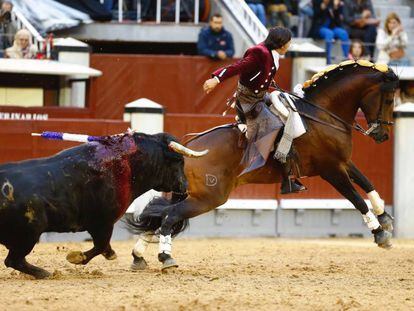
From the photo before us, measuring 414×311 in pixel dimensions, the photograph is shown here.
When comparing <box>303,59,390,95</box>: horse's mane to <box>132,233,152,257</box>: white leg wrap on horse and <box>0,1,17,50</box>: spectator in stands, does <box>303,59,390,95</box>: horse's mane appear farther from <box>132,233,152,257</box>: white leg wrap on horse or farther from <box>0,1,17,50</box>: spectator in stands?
<box>0,1,17,50</box>: spectator in stands

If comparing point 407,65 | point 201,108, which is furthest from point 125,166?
point 407,65

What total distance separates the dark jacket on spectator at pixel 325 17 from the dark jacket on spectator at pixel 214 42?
1.63m

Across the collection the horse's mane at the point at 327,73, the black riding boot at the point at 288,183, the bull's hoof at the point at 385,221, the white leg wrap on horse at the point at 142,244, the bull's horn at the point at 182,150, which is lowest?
the white leg wrap on horse at the point at 142,244

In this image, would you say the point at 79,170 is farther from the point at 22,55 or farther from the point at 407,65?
the point at 407,65

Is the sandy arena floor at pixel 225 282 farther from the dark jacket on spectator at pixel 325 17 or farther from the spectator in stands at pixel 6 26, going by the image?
the dark jacket on spectator at pixel 325 17

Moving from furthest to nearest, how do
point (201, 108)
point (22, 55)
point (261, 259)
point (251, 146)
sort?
1. point (201, 108)
2. point (22, 55)
3. point (261, 259)
4. point (251, 146)

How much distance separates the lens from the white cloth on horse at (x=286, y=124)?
11.9m

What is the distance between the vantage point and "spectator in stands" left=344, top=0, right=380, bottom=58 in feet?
67.7

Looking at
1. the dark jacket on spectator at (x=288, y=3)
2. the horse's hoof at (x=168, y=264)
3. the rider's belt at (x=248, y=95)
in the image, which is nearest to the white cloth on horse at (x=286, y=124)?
the rider's belt at (x=248, y=95)

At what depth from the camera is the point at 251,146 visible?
466 inches

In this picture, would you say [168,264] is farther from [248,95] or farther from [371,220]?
[371,220]

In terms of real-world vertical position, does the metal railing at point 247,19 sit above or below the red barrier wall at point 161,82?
above

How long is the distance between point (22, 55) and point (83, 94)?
121 cm

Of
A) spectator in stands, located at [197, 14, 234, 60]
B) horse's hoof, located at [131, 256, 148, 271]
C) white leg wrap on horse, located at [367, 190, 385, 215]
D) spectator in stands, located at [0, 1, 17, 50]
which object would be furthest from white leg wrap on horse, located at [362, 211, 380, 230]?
spectator in stands, located at [0, 1, 17, 50]
